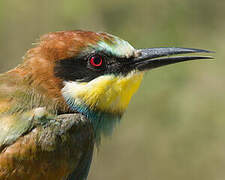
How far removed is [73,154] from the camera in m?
3.37

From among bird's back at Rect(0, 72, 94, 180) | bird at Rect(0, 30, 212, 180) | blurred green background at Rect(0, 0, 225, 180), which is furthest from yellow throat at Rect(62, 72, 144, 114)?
blurred green background at Rect(0, 0, 225, 180)

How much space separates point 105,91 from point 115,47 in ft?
0.96

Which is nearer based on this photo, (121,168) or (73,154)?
(73,154)

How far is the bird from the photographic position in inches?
126

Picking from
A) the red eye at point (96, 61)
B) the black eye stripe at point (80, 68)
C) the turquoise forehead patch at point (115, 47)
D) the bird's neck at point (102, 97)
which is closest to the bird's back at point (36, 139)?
the bird's neck at point (102, 97)

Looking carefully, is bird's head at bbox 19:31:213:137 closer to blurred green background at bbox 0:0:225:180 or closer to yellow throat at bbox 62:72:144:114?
yellow throat at bbox 62:72:144:114

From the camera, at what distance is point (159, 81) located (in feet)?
17.8

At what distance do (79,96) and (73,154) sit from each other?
1.22 ft

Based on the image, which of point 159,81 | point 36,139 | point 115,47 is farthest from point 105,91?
point 159,81

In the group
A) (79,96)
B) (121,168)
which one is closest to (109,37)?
(79,96)

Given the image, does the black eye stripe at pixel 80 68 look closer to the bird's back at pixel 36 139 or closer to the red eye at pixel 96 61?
the red eye at pixel 96 61

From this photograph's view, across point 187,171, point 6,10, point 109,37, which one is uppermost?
point 6,10

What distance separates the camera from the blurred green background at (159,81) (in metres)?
5.46

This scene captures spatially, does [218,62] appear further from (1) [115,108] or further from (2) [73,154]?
(2) [73,154]
